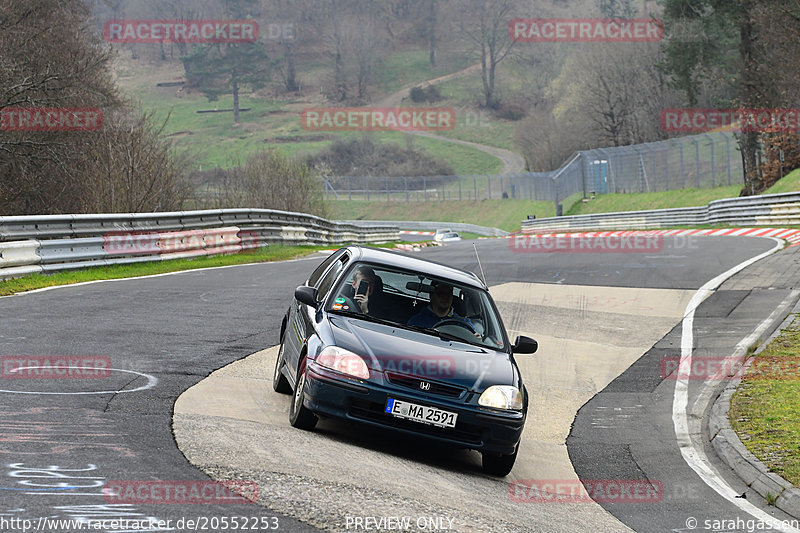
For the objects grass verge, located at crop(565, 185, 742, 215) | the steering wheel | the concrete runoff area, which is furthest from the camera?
grass verge, located at crop(565, 185, 742, 215)

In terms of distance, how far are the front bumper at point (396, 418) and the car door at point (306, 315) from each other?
29.9 inches

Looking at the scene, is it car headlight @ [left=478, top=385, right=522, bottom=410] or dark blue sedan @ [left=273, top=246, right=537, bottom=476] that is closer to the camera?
dark blue sedan @ [left=273, top=246, right=537, bottom=476]

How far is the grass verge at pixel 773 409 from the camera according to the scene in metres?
8.58

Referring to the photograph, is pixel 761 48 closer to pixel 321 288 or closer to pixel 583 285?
pixel 583 285

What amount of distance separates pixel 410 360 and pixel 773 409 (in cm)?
444

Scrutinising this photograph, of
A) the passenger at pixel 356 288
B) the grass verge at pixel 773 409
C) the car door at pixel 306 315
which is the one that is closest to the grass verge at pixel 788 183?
the grass verge at pixel 773 409

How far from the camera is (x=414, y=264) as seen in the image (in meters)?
9.46

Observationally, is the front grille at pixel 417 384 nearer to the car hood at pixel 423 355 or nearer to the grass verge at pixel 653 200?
the car hood at pixel 423 355

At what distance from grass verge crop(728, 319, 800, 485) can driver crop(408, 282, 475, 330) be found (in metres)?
2.76

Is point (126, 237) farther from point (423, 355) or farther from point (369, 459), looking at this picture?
point (369, 459)

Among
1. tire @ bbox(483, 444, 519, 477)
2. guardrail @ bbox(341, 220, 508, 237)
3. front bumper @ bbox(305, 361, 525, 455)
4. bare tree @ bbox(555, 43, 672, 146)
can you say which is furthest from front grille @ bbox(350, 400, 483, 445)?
bare tree @ bbox(555, 43, 672, 146)

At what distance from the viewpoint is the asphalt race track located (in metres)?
5.91

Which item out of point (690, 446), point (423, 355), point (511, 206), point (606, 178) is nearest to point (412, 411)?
point (423, 355)

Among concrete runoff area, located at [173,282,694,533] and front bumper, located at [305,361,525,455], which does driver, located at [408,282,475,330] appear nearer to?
concrete runoff area, located at [173,282,694,533]
